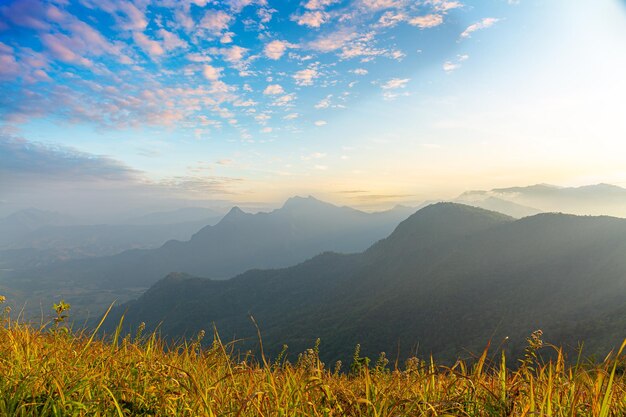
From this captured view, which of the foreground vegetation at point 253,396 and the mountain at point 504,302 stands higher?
the foreground vegetation at point 253,396

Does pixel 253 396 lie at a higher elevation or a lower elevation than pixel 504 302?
higher

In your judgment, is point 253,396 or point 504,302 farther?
point 504,302

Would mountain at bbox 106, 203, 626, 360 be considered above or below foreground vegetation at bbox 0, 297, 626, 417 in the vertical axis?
below

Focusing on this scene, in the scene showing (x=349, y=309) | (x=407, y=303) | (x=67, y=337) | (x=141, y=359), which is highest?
(x=141, y=359)

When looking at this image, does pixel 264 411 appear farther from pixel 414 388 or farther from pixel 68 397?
pixel 414 388

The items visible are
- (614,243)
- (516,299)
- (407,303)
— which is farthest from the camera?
(407,303)

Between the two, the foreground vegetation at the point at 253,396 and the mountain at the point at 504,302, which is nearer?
the foreground vegetation at the point at 253,396

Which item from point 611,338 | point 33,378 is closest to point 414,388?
point 33,378

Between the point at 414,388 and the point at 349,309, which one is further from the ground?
the point at 414,388

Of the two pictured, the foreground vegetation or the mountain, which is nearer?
the foreground vegetation

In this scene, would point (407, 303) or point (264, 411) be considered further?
point (407, 303)

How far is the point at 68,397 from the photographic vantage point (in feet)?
9.13

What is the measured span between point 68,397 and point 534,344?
428 cm

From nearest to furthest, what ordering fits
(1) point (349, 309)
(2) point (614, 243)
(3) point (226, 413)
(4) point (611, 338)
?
1. (3) point (226, 413)
2. (4) point (611, 338)
3. (2) point (614, 243)
4. (1) point (349, 309)
